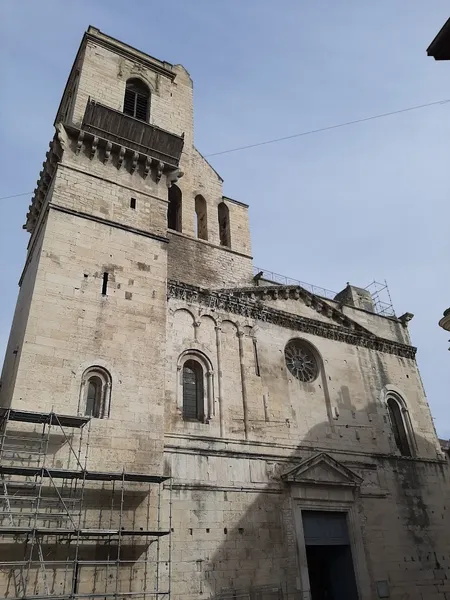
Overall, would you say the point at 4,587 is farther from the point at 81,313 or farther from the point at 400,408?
the point at 400,408

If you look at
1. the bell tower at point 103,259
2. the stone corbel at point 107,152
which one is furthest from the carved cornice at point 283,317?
the stone corbel at point 107,152

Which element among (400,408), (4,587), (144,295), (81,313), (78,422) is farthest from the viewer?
(400,408)

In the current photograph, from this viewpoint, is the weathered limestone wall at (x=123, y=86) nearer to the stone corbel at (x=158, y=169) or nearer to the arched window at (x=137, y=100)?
the arched window at (x=137, y=100)

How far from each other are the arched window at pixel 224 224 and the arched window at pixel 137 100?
14.2 ft

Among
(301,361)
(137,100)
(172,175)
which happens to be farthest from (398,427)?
(137,100)

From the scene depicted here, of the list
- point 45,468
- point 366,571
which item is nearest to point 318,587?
point 366,571

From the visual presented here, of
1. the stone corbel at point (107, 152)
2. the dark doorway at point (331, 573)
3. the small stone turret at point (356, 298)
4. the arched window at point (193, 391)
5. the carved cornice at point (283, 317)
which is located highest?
the stone corbel at point (107, 152)

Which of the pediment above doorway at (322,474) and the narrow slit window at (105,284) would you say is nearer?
the narrow slit window at (105,284)

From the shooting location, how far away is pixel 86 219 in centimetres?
1377

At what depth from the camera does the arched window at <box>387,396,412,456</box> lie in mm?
17359

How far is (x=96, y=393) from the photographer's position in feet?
38.3

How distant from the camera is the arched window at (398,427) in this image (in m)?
17.4

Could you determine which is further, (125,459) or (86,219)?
(86,219)

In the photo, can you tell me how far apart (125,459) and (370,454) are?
28.7ft
